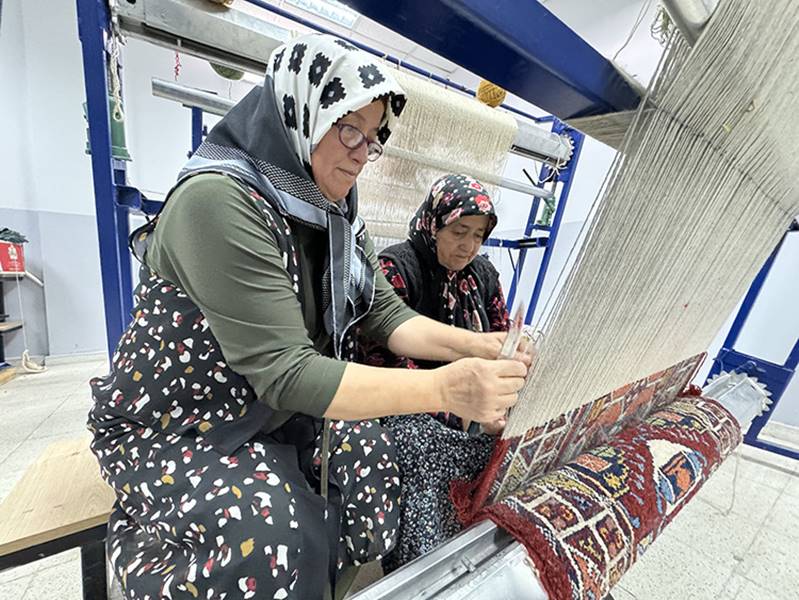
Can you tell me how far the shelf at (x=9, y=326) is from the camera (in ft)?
8.00

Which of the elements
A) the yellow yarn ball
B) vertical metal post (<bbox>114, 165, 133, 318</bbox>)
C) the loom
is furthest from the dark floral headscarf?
vertical metal post (<bbox>114, 165, 133, 318</bbox>)

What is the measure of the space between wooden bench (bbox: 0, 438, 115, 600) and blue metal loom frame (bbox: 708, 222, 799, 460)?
2.31 meters

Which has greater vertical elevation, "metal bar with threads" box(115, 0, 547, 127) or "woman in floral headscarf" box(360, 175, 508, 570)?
"metal bar with threads" box(115, 0, 547, 127)

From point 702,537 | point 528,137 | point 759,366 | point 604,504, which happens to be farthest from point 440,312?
point 759,366

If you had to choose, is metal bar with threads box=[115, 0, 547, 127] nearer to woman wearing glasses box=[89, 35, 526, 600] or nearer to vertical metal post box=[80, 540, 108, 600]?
woman wearing glasses box=[89, 35, 526, 600]

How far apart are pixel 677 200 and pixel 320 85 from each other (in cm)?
55

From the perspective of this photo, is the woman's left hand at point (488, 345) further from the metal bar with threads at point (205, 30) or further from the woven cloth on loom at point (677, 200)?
the metal bar with threads at point (205, 30)

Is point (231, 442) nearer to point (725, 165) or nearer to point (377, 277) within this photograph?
point (377, 277)

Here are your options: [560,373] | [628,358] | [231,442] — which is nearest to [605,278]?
[560,373]

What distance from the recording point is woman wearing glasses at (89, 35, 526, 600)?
49cm

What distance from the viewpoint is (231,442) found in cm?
58

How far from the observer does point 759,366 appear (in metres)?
1.56

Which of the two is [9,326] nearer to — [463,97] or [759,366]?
[463,97]

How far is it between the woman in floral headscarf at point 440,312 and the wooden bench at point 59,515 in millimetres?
621
